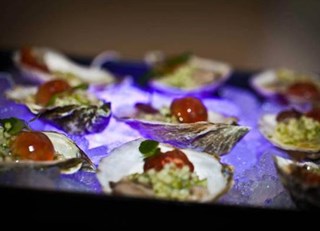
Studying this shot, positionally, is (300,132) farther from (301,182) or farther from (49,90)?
(49,90)

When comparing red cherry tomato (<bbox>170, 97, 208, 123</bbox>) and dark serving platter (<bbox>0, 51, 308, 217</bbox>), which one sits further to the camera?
red cherry tomato (<bbox>170, 97, 208, 123</bbox>)

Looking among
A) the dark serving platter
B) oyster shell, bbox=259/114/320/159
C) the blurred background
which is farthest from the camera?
the blurred background

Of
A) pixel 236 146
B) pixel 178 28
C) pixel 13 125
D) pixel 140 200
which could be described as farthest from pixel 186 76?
pixel 178 28

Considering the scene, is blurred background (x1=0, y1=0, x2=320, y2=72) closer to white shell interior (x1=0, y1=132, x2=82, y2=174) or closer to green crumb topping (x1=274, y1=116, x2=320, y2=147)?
green crumb topping (x1=274, y1=116, x2=320, y2=147)

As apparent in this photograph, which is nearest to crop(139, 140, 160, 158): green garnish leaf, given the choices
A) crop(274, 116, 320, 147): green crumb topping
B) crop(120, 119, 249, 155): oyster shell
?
crop(120, 119, 249, 155): oyster shell

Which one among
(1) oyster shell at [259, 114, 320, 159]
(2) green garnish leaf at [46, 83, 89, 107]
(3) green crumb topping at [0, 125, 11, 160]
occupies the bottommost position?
(1) oyster shell at [259, 114, 320, 159]

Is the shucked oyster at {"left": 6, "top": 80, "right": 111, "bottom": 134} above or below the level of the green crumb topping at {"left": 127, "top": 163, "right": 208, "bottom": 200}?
above

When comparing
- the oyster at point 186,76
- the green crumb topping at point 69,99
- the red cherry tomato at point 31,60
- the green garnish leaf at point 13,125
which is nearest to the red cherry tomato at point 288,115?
the oyster at point 186,76
